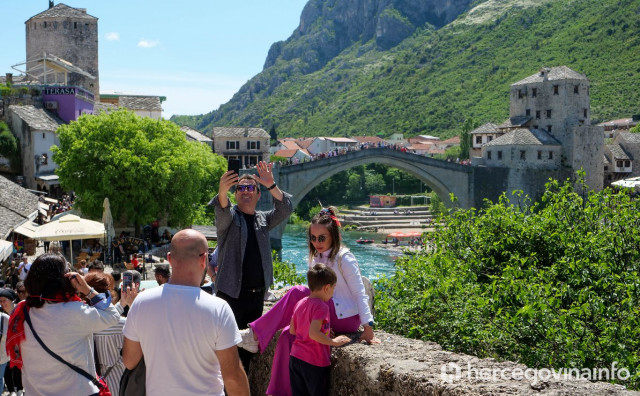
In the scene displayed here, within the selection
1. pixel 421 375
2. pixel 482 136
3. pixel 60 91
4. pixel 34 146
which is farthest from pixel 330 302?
pixel 482 136

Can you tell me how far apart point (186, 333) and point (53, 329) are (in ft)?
3.04

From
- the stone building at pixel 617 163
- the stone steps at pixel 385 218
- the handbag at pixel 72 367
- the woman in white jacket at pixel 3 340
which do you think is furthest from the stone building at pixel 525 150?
the handbag at pixel 72 367

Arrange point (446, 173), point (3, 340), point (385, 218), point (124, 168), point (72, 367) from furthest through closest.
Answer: point (385, 218)
point (446, 173)
point (124, 168)
point (3, 340)
point (72, 367)

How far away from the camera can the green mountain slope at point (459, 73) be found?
8106 cm

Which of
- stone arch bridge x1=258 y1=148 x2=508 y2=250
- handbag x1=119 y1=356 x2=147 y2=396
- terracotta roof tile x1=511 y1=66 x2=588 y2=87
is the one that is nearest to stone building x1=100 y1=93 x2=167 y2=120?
stone arch bridge x1=258 y1=148 x2=508 y2=250

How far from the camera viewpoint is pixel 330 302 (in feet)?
13.8

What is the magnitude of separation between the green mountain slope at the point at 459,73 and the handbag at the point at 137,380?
78.7m

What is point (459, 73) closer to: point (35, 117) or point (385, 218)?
point (385, 218)

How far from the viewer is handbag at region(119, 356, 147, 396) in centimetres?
329

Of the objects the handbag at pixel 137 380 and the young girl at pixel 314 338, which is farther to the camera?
the young girl at pixel 314 338

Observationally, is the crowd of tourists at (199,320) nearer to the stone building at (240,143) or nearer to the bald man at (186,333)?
the bald man at (186,333)

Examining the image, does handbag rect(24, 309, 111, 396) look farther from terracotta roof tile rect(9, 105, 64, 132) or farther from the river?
terracotta roof tile rect(9, 105, 64, 132)

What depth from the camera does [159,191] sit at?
25000mm

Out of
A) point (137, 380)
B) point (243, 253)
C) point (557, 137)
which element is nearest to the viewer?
point (137, 380)
